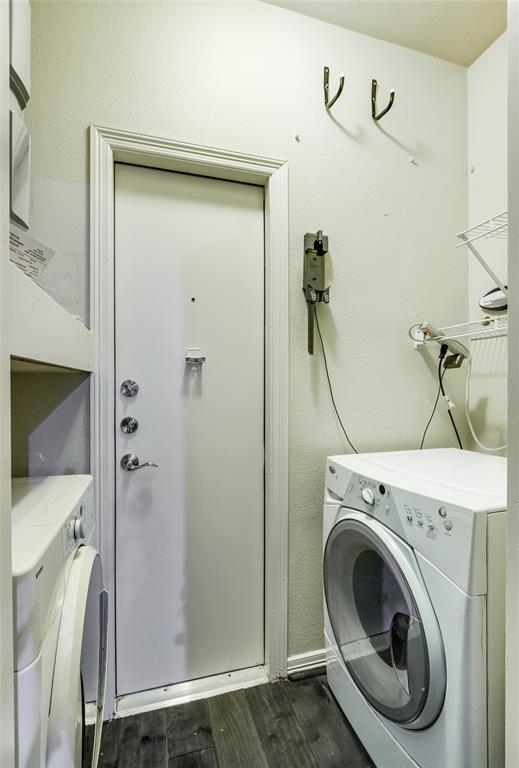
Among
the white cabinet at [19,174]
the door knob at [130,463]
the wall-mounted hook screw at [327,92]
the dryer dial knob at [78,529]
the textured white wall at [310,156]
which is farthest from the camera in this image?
the wall-mounted hook screw at [327,92]

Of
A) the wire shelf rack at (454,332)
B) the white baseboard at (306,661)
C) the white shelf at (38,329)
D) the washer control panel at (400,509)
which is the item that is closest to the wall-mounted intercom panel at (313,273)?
the wire shelf rack at (454,332)

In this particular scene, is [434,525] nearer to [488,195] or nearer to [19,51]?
[19,51]

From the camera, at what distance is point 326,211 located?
4.88 feet

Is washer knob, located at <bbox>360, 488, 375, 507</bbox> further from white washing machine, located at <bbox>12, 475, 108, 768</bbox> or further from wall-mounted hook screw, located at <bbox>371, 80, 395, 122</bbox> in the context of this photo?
wall-mounted hook screw, located at <bbox>371, 80, 395, 122</bbox>

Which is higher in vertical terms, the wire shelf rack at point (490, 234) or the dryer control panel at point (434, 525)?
the wire shelf rack at point (490, 234)

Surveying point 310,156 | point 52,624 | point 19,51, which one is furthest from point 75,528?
point 310,156

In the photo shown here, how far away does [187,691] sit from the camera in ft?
4.40

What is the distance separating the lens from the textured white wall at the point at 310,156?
120 centimetres

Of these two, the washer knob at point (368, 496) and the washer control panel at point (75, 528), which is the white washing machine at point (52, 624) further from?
A: the washer knob at point (368, 496)

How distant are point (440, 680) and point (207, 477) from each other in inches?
37.4

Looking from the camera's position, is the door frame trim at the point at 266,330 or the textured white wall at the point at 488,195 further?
the textured white wall at the point at 488,195

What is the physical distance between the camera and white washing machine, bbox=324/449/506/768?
0.72m

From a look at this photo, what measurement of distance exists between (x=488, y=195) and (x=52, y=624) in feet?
7.16

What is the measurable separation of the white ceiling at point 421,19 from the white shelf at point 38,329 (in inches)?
63.3
